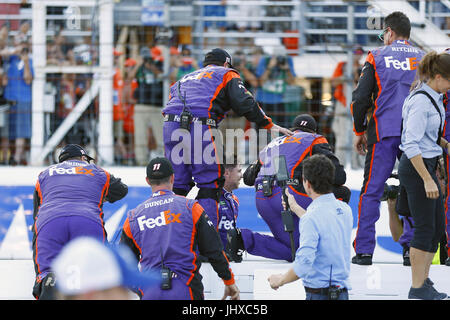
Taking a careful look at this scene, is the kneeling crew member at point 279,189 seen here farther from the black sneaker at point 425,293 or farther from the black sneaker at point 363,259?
the black sneaker at point 425,293

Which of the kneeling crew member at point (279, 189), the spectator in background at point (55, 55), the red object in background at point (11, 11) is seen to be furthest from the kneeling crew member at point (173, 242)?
the red object in background at point (11, 11)

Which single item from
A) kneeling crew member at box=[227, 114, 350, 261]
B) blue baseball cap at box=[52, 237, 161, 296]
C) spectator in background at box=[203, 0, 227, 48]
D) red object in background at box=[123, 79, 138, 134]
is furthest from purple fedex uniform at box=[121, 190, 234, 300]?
spectator in background at box=[203, 0, 227, 48]

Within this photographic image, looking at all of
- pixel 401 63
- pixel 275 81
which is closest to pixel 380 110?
pixel 401 63

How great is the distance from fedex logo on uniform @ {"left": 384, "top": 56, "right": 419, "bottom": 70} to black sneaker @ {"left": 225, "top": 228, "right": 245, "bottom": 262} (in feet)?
5.52

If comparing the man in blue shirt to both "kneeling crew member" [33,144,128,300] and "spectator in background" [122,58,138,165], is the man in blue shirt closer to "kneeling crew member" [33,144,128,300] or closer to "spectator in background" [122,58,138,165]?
"kneeling crew member" [33,144,128,300]

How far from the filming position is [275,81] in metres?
9.66

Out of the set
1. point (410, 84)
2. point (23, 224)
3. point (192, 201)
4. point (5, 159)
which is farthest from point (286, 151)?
point (5, 159)

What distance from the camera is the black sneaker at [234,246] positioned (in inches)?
227

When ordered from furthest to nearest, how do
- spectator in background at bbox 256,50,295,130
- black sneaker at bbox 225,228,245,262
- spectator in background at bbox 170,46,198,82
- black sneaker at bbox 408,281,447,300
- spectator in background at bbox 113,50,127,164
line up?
spectator in background at bbox 170,46,198,82, spectator in background at bbox 256,50,295,130, spectator in background at bbox 113,50,127,164, black sneaker at bbox 225,228,245,262, black sneaker at bbox 408,281,447,300

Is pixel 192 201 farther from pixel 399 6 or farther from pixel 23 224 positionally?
pixel 399 6

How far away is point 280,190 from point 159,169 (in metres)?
1.53

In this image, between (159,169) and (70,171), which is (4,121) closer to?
(70,171)

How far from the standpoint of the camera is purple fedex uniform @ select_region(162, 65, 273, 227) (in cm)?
543

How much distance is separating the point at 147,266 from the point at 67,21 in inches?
242
